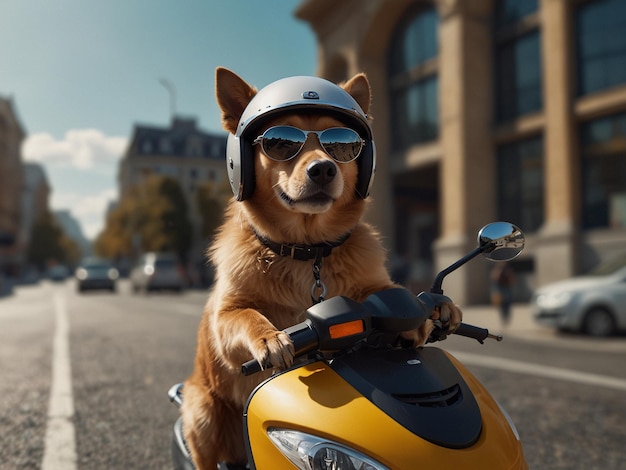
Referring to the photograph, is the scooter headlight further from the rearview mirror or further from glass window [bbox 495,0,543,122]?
glass window [bbox 495,0,543,122]

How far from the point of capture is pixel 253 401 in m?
1.43

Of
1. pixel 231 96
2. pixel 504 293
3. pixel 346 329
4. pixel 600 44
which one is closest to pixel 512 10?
pixel 600 44

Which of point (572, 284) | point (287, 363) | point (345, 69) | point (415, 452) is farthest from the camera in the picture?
point (345, 69)

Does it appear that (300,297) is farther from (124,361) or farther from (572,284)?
(572,284)

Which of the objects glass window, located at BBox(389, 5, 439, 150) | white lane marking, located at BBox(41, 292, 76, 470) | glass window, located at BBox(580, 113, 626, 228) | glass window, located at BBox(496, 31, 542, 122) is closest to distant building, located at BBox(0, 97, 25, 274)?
glass window, located at BBox(389, 5, 439, 150)

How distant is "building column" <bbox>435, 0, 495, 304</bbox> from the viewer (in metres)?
19.0

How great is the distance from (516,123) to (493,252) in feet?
59.9

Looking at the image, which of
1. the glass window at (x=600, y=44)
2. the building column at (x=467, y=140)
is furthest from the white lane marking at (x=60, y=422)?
the glass window at (x=600, y=44)

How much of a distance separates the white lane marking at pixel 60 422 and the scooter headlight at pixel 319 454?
2.51m

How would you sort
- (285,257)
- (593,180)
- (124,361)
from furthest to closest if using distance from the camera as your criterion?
(593,180)
(124,361)
(285,257)

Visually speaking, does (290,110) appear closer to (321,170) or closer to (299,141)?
(299,141)

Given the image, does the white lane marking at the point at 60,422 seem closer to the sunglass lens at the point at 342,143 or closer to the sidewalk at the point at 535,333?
the sunglass lens at the point at 342,143

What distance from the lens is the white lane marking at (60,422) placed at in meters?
3.39

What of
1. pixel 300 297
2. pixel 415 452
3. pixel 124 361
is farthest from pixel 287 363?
pixel 124 361
